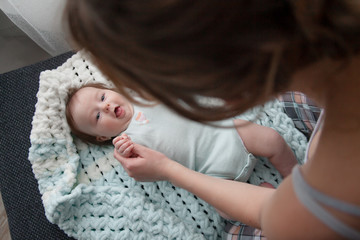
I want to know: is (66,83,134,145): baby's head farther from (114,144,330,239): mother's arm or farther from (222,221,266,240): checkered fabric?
(222,221,266,240): checkered fabric

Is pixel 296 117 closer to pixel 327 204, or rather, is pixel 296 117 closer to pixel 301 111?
pixel 301 111

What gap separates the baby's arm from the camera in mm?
933

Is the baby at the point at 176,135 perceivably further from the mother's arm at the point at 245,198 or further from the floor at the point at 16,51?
the floor at the point at 16,51

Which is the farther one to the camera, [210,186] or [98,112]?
[98,112]

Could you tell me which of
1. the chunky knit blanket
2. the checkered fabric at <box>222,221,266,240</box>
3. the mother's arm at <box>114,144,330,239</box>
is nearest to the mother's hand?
the mother's arm at <box>114,144,330,239</box>

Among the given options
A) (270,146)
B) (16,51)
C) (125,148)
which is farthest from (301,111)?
(16,51)

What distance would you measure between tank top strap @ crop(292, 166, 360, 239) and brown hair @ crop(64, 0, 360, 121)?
5.5 inches

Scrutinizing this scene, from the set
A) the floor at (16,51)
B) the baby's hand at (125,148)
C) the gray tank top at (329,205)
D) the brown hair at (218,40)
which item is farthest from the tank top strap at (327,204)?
the floor at (16,51)

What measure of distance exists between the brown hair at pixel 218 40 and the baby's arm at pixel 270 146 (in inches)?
21.9

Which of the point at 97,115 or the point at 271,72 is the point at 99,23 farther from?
the point at 97,115

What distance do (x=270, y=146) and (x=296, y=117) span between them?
15 centimetres

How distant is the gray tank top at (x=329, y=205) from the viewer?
0.42 metres

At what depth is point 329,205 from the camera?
423mm

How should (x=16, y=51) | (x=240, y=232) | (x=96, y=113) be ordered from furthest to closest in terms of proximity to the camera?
(x=16, y=51) < (x=96, y=113) < (x=240, y=232)
